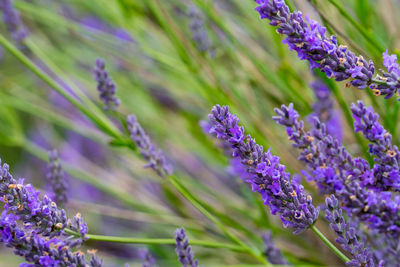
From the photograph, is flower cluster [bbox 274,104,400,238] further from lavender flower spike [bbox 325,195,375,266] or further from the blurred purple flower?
the blurred purple flower

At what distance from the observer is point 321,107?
1035 mm

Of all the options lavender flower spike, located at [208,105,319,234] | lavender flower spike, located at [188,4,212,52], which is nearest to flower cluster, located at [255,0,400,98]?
lavender flower spike, located at [208,105,319,234]

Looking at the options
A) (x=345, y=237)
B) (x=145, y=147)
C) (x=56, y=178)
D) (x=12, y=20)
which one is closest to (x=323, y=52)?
(x=345, y=237)

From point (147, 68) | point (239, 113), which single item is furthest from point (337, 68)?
point (147, 68)

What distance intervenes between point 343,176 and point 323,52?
0.16 metres

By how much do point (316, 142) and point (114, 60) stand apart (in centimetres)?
124

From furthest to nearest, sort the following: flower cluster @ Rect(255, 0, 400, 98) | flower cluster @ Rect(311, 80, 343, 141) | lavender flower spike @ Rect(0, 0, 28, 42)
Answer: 1. lavender flower spike @ Rect(0, 0, 28, 42)
2. flower cluster @ Rect(311, 80, 343, 141)
3. flower cluster @ Rect(255, 0, 400, 98)

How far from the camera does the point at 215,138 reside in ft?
4.14

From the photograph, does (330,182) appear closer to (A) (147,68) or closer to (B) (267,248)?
(B) (267,248)

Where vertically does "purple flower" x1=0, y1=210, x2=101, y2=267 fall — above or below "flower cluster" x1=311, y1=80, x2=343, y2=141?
below

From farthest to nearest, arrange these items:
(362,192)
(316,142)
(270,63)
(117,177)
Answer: (117,177) → (270,63) → (316,142) → (362,192)

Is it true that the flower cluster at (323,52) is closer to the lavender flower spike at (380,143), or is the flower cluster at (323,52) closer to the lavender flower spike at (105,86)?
the lavender flower spike at (380,143)

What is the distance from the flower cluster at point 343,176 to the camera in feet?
1.95

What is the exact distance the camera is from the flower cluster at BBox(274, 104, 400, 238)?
1.95ft
